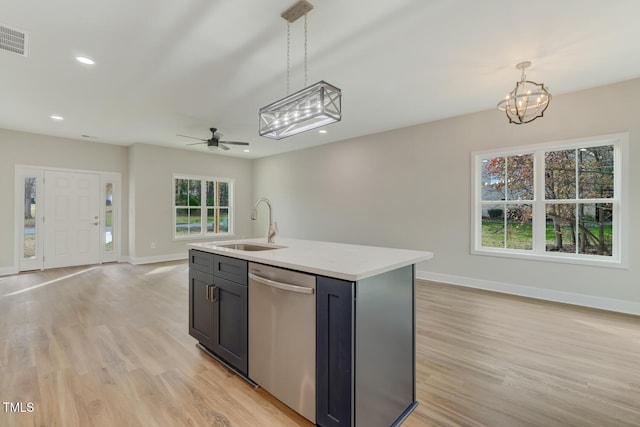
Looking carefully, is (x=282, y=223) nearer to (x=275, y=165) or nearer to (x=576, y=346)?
(x=275, y=165)

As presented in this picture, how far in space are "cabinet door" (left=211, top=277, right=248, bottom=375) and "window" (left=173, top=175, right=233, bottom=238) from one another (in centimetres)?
545

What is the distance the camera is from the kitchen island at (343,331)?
1.38 meters

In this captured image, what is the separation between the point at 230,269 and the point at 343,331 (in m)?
1.06

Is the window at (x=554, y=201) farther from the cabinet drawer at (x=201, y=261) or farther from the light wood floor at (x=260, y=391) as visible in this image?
the cabinet drawer at (x=201, y=261)

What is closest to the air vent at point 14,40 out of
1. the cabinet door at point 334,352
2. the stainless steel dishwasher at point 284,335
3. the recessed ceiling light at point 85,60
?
the recessed ceiling light at point 85,60

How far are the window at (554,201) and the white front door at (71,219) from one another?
758 cm

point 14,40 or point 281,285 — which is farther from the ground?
point 14,40

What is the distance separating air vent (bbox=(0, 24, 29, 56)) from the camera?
7.75ft

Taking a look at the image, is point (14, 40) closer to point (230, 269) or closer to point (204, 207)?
point (230, 269)

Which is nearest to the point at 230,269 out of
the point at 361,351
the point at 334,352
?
the point at 334,352

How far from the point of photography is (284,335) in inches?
66.2

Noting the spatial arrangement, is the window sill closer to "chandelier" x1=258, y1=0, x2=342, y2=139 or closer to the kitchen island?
the kitchen island

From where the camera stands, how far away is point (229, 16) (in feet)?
7.29

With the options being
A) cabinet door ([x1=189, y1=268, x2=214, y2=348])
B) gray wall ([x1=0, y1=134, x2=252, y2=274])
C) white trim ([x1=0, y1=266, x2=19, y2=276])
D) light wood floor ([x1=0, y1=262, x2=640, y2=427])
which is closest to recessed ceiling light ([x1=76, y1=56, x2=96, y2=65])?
cabinet door ([x1=189, y1=268, x2=214, y2=348])
